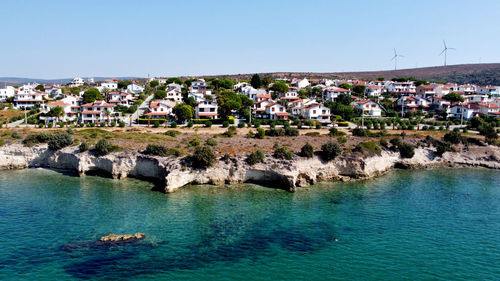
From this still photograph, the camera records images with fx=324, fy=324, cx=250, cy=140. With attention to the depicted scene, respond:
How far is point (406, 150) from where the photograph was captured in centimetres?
5694

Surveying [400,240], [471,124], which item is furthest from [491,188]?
[471,124]

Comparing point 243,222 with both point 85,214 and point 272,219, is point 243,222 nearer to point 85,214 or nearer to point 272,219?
point 272,219

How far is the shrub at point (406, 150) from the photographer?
56.8 meters

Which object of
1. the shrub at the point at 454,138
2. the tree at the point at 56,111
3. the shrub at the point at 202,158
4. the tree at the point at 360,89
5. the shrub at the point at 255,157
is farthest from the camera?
the tree at the point at 360,89

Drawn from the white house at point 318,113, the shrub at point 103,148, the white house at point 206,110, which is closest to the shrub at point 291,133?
the white house at point 318,113

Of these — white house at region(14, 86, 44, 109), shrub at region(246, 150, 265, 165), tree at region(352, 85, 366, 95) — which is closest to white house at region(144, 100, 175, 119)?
shrub at region(246, 150, 265, 165)

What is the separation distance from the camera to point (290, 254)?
27.6m

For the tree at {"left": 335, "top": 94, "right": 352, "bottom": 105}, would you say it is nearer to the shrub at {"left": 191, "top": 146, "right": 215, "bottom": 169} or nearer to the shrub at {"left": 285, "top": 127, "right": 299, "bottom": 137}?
the shrub at {"left": 285, "top": 127, "right": 299, "bottom": 137}

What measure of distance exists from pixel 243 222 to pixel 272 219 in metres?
3.22

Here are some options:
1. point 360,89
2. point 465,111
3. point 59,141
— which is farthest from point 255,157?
point 360,89

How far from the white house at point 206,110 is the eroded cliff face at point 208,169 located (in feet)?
129

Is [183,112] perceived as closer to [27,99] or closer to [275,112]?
[275,112]

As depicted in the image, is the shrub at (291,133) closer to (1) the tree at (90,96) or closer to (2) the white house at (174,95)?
(2) the white house at (174,95)

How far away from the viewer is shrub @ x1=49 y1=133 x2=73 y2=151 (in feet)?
172
